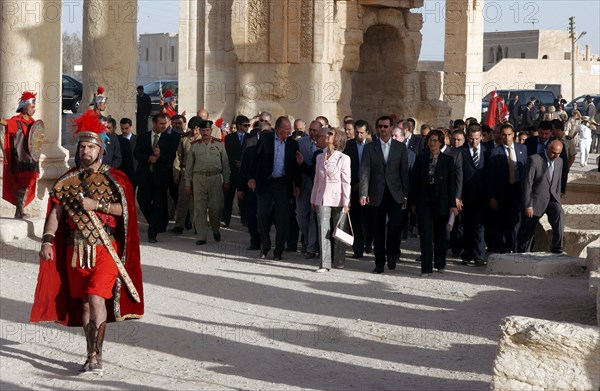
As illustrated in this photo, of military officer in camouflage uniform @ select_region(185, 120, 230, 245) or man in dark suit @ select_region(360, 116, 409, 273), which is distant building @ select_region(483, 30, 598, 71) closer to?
military officer in camouflage uniform @ select_region(185, 120, 230, 245)

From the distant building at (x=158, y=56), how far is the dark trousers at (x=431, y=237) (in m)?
57.6

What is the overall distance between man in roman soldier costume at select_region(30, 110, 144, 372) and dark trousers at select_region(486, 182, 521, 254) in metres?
6.22

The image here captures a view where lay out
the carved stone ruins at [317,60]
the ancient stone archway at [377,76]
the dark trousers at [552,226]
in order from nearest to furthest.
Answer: the dark trousers at [552,226]
the carved stone ruins at [317,60]
the ancient stone archway at [377,76]

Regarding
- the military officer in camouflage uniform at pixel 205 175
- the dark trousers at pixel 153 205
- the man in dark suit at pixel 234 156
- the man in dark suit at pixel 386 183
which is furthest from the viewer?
the man in dark suit at pixel 234 156

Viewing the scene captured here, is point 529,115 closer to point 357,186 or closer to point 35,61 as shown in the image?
point 357,186

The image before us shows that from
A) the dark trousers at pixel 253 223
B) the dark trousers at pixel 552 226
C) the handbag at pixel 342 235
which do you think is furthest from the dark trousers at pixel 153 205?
the dark trousers at pixel 552 226

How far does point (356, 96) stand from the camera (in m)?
22.5

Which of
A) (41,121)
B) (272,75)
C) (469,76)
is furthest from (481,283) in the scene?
(469,76)

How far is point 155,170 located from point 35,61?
1.99 m

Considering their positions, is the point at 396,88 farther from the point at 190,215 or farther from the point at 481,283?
the point at 481,283

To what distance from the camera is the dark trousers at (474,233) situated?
42.7 feet

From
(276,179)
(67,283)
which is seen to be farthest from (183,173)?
(67,283)

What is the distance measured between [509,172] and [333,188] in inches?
90.9

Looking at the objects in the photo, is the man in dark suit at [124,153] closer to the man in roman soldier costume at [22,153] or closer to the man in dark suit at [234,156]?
the man in roman soldier costume at [22,153]
